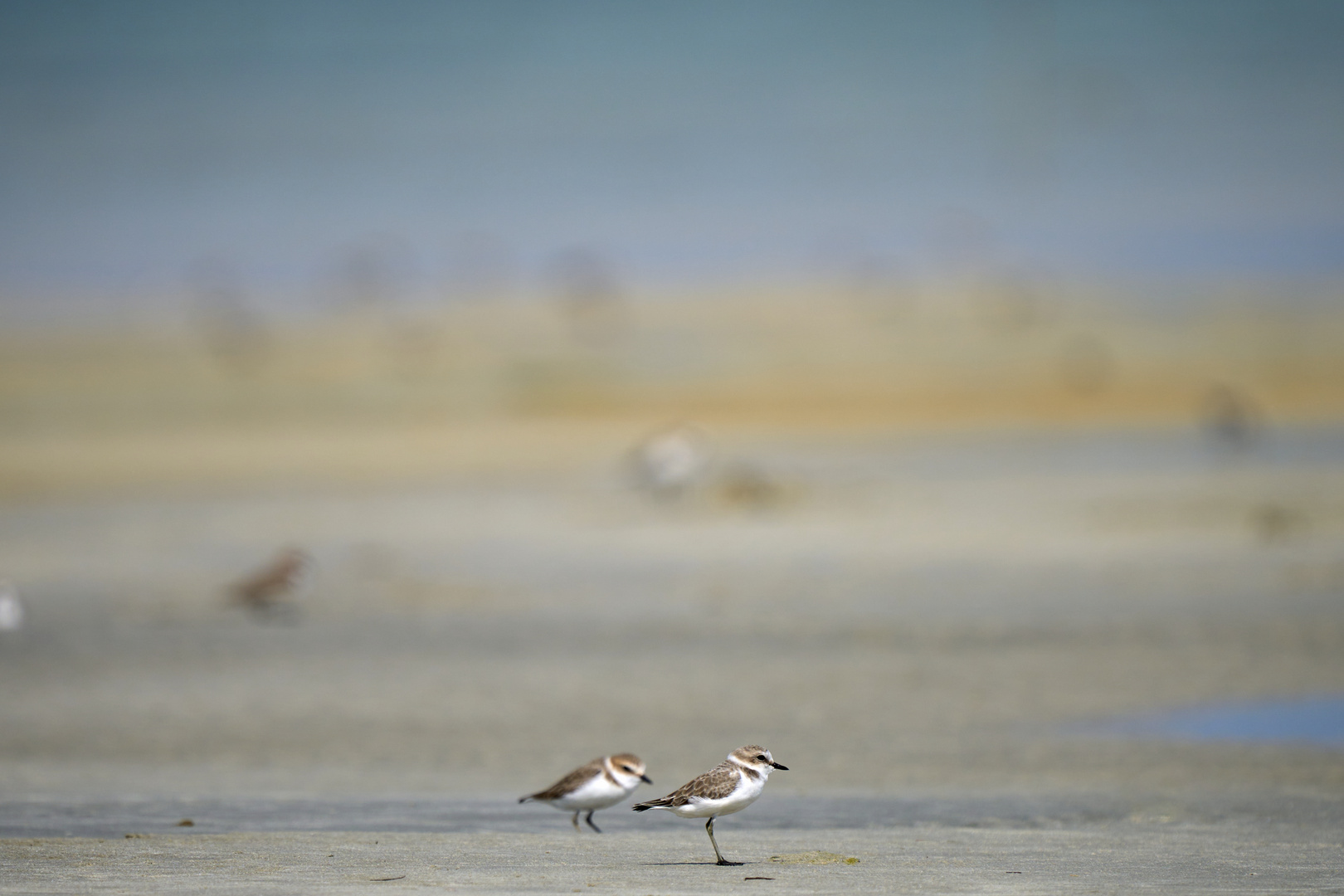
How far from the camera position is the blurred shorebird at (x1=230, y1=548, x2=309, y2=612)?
1709 centimetres

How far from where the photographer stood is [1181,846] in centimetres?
817

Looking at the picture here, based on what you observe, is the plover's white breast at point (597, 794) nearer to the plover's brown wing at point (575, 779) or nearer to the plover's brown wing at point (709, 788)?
the plover's brown wing at point (575, 779)

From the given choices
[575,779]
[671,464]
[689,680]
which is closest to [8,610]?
[689,680]

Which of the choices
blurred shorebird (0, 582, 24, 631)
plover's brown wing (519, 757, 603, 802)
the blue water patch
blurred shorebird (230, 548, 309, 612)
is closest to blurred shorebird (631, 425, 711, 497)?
blurred shorebird (230, 548, 309, 612)

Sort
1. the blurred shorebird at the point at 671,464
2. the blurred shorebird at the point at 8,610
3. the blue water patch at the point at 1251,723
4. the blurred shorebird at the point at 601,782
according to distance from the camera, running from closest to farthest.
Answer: the blurred shorebird at the point at 601,782, the blue water patch at the point at 1251,723, the blurred shorebird at the point at 8,610, the blurred shorebird at the point at 671,464

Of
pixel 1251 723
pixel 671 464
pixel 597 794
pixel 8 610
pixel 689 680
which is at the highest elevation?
pixel 671 464

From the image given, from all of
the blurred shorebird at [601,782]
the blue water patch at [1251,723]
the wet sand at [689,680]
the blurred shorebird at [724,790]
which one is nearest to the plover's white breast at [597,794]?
the blurred shorebird at [601,782]

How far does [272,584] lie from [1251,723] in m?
9.25

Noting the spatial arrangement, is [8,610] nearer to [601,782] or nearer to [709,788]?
[601,782]

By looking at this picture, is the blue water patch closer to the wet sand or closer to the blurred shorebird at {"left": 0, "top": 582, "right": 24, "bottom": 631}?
the wet sand

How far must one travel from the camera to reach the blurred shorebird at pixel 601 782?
27.5 feet

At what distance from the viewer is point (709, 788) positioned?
7566mm

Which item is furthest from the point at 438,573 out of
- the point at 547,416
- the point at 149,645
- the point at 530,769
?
the point at 547,416

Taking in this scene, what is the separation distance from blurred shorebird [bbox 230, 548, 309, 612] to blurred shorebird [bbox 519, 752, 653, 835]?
29.9 ft
